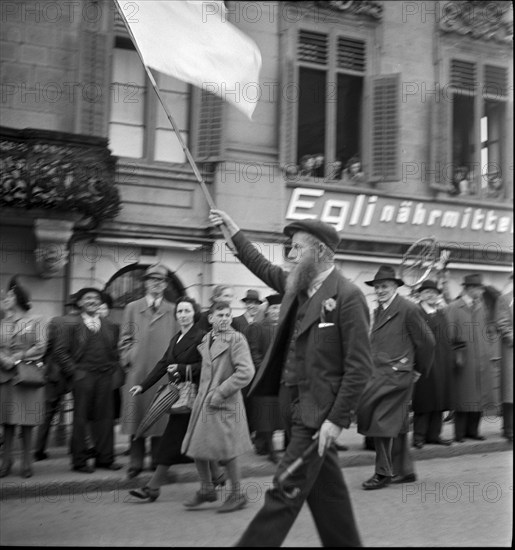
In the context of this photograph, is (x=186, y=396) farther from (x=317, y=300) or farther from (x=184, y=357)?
(x=317, y=300)

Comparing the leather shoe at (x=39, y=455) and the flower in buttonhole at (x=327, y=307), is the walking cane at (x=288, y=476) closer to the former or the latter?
the flower in buttonhole at (x=327, y=307)

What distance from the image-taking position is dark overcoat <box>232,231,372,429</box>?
4.53 meters

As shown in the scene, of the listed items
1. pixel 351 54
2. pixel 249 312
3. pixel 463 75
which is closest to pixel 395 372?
pixel 249 312

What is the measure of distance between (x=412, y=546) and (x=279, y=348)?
1.68 m

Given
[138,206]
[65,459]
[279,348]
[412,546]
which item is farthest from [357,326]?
[138,206]

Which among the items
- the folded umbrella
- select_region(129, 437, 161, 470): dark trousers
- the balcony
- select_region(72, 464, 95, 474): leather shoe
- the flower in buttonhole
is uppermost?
the balcony

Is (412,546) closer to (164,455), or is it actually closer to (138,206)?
(164,455)

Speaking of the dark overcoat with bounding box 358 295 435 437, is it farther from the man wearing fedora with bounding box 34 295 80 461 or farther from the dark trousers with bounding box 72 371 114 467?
the man wearing fedora with bounding box 34 295 80 461

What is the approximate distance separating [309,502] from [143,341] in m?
3.92

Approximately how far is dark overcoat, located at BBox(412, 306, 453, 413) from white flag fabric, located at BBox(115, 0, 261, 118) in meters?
4.18

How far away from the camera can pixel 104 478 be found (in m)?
7.70

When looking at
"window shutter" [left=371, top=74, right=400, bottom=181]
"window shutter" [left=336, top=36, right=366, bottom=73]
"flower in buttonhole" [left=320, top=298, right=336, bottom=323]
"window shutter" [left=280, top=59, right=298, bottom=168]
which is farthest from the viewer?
"window shutter" [left=336, top=36, right=366, bottom=73]

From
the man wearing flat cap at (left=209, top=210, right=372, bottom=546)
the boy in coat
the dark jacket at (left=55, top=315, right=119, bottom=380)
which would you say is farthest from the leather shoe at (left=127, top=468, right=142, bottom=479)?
the man wearing flat cap at (left=209, top=210, right=372, bottom=546)

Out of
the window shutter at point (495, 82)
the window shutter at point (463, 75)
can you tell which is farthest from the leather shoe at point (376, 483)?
the window shutter at point (495, 82)
